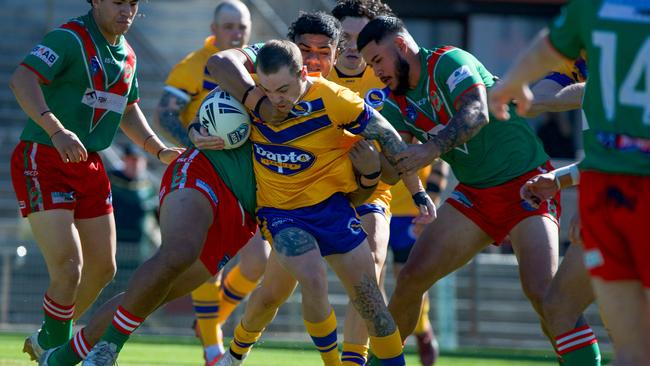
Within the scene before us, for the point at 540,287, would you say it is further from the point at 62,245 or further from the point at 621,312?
the point at 62,245

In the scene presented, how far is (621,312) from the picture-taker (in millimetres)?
4230

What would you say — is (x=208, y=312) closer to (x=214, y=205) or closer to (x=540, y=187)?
(x=214, y=205)

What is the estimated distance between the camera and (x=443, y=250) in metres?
6.48

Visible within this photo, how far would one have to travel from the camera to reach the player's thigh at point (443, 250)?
648 centimetres

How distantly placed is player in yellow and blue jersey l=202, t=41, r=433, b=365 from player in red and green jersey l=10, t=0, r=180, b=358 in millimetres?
946

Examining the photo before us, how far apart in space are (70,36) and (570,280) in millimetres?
3320

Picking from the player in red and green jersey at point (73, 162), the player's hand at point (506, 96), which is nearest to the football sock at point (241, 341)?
the player in red and green jersey at point (73, 162)

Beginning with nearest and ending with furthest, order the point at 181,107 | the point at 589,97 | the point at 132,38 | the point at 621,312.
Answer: the point at 621,312 < the point at 589,97 < the point at 181,107 < the point at 132,38

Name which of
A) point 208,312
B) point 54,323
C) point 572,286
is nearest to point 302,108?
point 572,286

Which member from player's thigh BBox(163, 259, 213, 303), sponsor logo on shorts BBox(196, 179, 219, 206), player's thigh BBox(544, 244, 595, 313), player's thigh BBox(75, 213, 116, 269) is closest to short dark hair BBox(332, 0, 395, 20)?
sponsor logo on shorts BBox(196, 179, 219, 206)

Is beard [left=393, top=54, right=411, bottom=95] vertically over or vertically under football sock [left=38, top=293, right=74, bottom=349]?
over

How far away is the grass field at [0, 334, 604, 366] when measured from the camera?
936 cm

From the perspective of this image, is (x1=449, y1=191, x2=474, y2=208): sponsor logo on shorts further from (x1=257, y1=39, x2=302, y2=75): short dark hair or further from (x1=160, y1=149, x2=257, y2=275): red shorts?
(x1=257, y1=39, x2=302, y2=75): short dark hair

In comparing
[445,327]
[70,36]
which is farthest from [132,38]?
[70,36]
